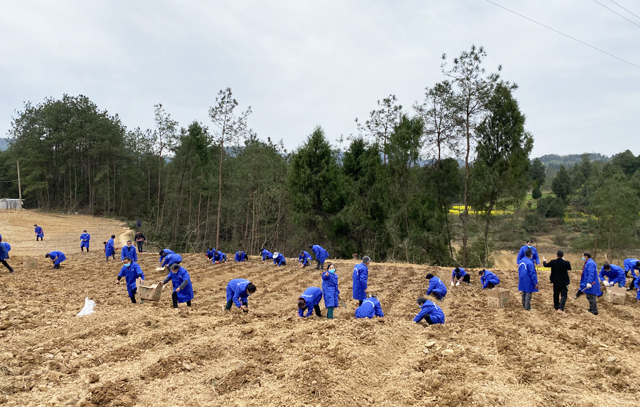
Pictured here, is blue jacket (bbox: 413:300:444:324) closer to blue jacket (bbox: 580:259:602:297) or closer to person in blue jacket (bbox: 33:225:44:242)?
blue jacket (bbox: 580:259:602:297)

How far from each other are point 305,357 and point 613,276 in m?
9.98

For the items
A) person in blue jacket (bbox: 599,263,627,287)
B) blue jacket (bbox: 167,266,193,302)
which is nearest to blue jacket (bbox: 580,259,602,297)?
person in blue jacket (bbox: 599,263,627,287)

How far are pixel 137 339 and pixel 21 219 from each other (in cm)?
3810

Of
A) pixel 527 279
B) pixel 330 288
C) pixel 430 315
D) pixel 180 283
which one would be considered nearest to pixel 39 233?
pixel 180 283

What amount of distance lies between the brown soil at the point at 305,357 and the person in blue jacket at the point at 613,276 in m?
0.98

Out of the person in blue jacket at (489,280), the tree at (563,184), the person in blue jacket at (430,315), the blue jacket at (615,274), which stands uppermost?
the tree at (563,184)

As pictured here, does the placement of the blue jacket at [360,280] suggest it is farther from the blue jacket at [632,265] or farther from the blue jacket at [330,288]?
the blue jacket at [632,265]

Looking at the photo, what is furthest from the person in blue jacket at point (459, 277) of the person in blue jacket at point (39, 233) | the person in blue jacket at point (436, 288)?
the person in blue jacket at point (39, 233)

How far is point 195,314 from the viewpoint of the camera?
8.17 meters

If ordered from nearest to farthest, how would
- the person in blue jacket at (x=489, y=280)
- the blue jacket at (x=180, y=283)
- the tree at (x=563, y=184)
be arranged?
1. the blue jacket at (x=180, y=283)
2. the person in blue jacket at (x=489, y=280)
3. the tree at (x=563, y=184)

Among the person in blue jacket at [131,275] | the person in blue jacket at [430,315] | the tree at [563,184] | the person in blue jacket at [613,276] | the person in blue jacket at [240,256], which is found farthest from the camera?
the tree at [563,184]

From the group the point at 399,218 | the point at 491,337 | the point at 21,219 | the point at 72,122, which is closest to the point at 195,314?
the point at 491,337

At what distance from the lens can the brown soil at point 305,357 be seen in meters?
4.33

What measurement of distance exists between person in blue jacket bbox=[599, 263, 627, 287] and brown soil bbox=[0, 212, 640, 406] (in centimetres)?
98
